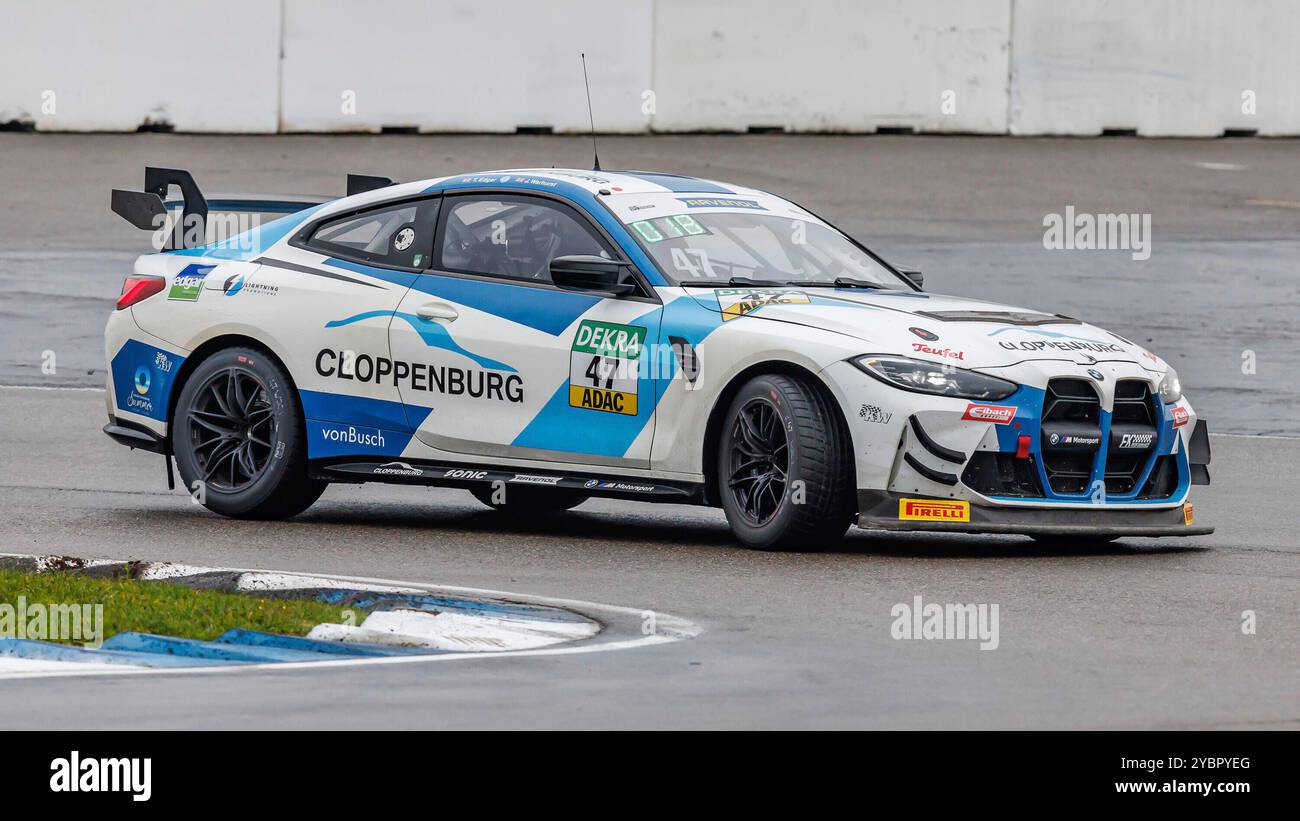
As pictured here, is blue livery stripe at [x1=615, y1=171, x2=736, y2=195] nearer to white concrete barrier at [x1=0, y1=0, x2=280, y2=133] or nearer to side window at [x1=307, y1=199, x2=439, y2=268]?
side window at [x1=307, y1=199, x2=439, y2=268]

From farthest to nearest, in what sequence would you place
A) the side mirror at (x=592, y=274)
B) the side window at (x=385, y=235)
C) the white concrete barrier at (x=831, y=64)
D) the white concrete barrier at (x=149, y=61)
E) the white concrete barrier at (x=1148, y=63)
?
the white concrete barrier at (x=831, y=64)
the white concrete barrier at (x=1148, y=63)
the white concrete barrier at (x=149, y=61)
the side window at (x=385, y=235)
the side mirror at (x=592, y=274)

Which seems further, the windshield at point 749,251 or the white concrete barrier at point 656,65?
the white concrete barrier at point 656,65

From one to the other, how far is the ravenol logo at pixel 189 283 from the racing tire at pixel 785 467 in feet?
9.62

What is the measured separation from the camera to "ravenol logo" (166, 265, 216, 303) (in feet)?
37.1

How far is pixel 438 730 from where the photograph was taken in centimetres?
604

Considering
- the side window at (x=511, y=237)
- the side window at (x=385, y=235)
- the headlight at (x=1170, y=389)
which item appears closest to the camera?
the headlight at (x=1170, y=389)

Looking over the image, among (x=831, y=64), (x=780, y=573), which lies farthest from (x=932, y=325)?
(x=831, y=64)

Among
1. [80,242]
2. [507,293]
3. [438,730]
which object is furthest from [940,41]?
[438,730]

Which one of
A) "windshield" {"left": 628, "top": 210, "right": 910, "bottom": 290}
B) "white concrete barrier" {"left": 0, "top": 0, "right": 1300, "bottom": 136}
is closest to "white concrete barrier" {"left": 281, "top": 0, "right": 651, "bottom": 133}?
"white concrete barrier" {"left": 0, "top": 0, "right": 1300, "bottom": 136}

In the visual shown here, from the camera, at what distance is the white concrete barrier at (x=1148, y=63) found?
27.6 metres
